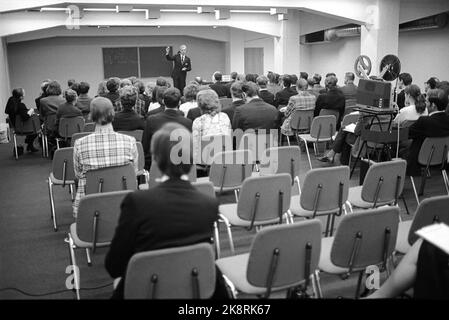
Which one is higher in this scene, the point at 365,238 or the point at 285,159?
the point at 285,159

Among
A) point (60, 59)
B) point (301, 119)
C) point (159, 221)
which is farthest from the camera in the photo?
point (60, 59)

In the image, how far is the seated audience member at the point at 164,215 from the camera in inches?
84.4

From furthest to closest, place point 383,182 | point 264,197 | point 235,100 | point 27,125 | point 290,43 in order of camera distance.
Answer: point 290,43 → point 27,125 → point 235,100 → point 383,182 → point 264,197

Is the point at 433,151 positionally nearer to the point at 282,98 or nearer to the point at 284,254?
the point at 284,254

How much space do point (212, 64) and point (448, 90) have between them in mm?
12138

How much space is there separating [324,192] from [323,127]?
3.13 m

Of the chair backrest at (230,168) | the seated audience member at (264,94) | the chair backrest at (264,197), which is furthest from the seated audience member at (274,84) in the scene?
the chair backrest at (264,197)

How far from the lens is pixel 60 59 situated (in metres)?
15.8

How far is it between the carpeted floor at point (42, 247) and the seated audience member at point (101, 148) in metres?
0.55

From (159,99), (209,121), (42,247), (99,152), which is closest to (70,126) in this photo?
(159,99)

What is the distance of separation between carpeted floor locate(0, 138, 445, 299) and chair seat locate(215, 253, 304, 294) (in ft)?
1.64

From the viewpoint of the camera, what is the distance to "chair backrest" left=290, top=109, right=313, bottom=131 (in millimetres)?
7164

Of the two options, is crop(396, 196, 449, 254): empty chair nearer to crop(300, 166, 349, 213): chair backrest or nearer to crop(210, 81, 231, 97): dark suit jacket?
crop(300, 166, 349, 213): chair backrest

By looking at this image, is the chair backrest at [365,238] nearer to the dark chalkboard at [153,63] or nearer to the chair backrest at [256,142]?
the chair backrest at [256,142]
